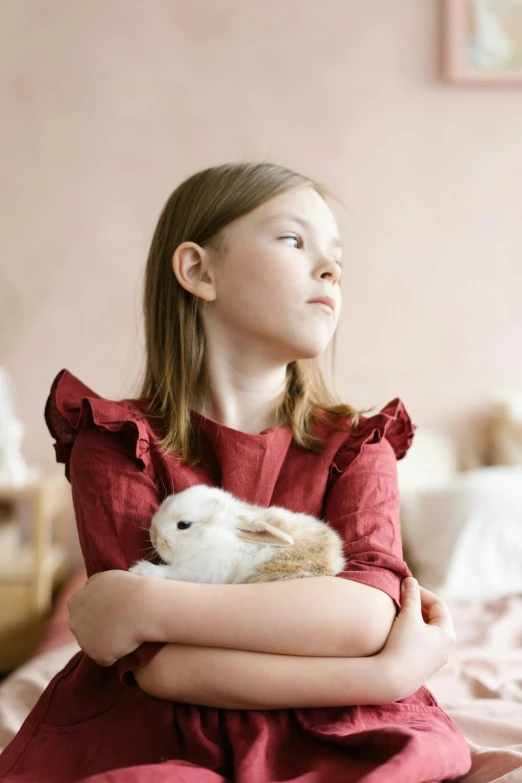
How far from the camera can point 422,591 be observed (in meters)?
0.99

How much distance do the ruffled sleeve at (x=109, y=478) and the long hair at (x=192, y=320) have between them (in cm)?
5

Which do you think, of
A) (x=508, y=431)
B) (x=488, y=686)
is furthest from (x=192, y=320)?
(x=508, y=431)

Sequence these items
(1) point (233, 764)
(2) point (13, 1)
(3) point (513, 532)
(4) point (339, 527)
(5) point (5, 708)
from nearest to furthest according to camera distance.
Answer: (1) point (233, 764) → (4) point (339, 527) → (5) point (5, 708) → (3) point (513, 532) → (2) point (13, 1)

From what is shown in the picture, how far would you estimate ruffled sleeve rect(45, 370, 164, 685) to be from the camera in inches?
33.7

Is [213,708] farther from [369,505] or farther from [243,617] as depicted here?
[369,505]

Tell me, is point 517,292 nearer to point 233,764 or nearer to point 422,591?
point 422,591

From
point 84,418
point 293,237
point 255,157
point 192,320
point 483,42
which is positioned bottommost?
point 84,418

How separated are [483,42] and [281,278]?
1854mm

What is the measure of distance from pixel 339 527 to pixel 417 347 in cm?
165

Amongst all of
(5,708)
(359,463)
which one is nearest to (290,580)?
(359,463)

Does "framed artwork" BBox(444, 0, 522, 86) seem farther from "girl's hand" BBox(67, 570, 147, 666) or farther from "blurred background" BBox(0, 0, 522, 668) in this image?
"girl's hand" BBox(67, 570, 147, 666)

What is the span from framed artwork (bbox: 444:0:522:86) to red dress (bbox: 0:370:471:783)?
1726mm

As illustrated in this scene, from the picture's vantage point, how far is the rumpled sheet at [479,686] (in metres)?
0.86

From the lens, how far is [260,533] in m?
0.78
